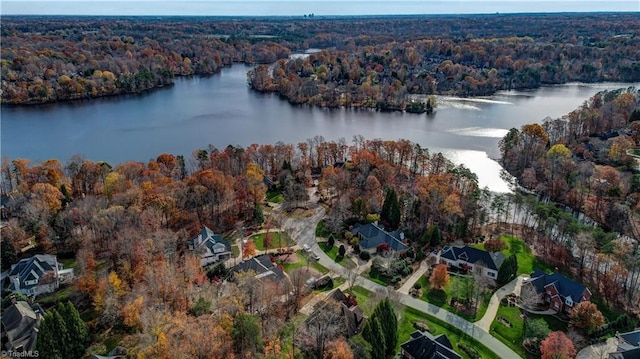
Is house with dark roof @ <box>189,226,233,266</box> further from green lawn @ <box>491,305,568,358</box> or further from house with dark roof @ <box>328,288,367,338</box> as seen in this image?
green lawn @ <box>491,305,568,358</box>

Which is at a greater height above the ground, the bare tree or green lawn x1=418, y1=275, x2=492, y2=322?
the bare tree

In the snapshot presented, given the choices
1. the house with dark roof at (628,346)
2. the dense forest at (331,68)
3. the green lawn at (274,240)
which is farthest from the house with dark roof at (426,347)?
the dense forest at (331,68)

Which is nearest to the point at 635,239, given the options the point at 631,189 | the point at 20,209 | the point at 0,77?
the point at 631,189

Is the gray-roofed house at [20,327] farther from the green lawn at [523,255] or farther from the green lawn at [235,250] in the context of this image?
the green lawn at [523,255]

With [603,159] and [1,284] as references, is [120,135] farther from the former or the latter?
[603,159]

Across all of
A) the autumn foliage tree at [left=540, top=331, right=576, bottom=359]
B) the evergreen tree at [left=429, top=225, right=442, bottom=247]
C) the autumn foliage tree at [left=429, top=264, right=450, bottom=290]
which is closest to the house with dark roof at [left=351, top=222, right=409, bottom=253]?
the evergreen tree at [left=429, top=225, right=442, bottom=247]

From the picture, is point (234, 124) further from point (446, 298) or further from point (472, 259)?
point (446, 298)

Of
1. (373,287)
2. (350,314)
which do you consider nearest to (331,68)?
(373,287)
